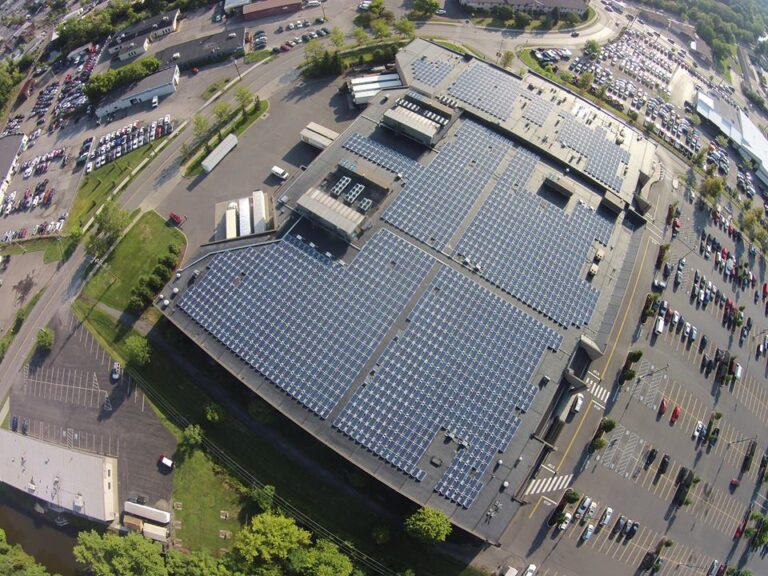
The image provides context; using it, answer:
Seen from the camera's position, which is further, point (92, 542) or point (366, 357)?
point (366, 357)

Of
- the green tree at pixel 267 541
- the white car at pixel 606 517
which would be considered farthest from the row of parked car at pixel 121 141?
the white car at pixel 606 517

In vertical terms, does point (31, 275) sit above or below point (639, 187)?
below

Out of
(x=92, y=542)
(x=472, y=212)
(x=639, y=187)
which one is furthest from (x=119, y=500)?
(x=639, y=187)

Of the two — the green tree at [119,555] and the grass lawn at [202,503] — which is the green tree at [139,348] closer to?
the grass lawn at [202,503]

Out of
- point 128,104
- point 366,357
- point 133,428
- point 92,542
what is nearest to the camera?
point 92,542

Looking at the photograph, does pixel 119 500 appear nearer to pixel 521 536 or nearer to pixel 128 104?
pixel 521 536

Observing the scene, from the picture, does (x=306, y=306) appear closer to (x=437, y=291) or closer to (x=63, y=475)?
(x=437, y=291)

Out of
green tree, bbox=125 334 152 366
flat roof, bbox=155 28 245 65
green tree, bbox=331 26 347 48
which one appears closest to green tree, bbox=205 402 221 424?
green tree, bbox=125 334 152 366

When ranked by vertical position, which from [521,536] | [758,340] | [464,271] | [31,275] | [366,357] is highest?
[758,340]
